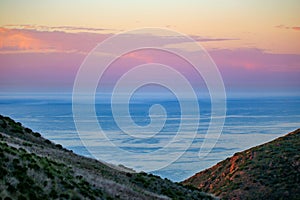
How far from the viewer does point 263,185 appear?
5516 cm

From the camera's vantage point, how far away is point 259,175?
5838 cm

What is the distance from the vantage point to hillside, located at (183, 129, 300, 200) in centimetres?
5344

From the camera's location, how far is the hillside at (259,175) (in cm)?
5344

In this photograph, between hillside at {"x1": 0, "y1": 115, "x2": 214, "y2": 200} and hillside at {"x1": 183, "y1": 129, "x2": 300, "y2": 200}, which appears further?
hillside at {"x1": 183, "y1": 129, "x2": 300, "y2": 200}

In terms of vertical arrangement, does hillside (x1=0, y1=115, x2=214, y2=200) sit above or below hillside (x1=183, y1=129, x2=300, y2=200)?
below

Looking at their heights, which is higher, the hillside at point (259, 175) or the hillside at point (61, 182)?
the hillside at point (259, 175)

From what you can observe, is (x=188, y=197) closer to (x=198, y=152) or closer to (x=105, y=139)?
(x=198, y=152)

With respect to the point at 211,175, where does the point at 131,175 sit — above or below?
below

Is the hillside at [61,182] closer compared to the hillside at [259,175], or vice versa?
the hillside at [61,182]

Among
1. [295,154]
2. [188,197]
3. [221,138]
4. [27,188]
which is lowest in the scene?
[27,188]

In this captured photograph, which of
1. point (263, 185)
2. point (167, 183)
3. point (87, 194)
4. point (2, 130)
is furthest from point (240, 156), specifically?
point (87, 194)

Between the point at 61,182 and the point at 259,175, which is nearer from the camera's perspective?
the point at 61,182

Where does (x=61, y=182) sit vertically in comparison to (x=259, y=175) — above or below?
below

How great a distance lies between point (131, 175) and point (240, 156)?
117 feet
